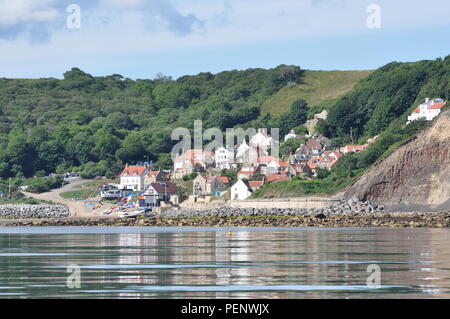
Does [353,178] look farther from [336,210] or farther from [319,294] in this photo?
[319,294]

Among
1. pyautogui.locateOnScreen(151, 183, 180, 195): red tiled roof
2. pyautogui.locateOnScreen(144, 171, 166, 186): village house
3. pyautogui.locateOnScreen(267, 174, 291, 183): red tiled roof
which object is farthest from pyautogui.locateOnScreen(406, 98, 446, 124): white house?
pyautogui.locateOnScreen(144, 171, 166, 186): village house

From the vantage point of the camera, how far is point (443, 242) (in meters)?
44.9

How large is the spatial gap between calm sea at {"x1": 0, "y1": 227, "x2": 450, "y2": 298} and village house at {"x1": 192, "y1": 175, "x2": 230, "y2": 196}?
3104 inches

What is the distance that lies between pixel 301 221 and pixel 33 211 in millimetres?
46872

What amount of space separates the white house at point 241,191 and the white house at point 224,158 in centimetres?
3559

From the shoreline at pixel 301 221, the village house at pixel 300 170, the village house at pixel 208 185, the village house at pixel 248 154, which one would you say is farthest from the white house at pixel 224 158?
the shoreline at pixel 301 221

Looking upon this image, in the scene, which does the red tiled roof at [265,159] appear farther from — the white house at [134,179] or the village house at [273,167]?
the white house at [134,179]

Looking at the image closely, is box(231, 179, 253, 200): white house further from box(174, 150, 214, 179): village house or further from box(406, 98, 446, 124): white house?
box(406, 98, 446, 124): white house

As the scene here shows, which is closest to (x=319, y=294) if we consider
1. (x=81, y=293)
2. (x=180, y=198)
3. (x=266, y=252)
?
(x=81, y=293)

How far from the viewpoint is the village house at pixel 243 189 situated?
111 meters

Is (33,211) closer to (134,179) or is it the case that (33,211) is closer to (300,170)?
(134,179)

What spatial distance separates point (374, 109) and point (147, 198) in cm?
5461

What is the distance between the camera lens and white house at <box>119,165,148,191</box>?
451 feet
